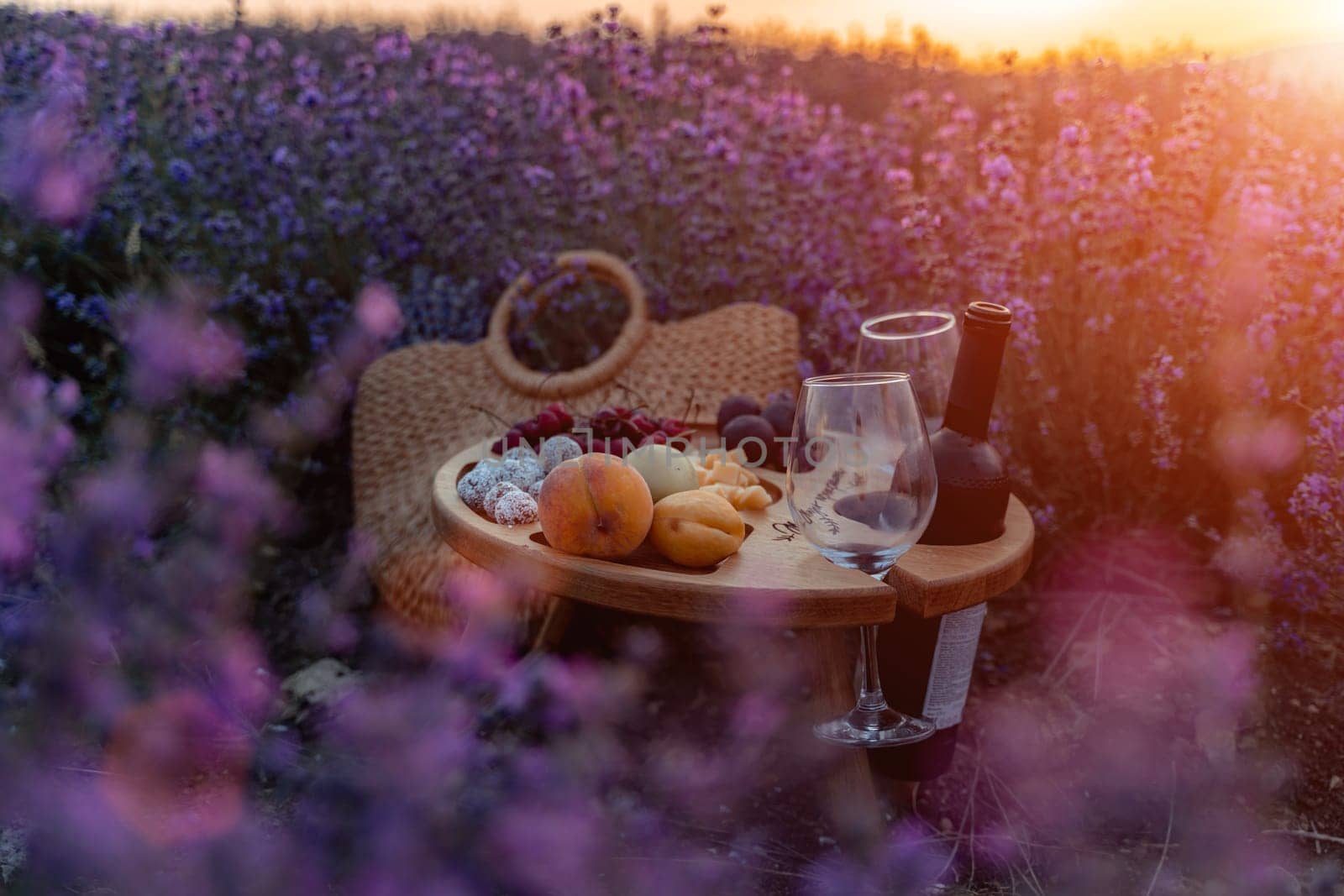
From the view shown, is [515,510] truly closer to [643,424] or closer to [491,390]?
[643,424]

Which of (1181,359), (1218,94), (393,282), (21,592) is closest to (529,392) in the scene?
(393,282)

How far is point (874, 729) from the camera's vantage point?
156 cm

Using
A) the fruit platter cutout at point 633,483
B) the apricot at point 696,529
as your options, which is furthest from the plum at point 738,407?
the apricot at point 696,529

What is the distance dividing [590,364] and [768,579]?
1433 millimetres

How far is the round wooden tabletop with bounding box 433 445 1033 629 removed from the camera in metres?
1.42

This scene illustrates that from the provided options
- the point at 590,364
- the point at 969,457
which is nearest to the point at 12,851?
the point at 590,364

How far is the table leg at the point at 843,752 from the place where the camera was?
1704 millimetres

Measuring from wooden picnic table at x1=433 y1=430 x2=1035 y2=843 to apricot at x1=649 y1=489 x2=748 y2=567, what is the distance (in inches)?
0.8

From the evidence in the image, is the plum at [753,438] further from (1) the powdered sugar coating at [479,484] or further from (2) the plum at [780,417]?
(1) the powdered sugar coating at [479,484]

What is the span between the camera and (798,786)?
2102 mm

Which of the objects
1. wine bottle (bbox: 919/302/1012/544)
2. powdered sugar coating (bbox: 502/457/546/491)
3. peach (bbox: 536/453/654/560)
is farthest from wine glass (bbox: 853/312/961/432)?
powdered sugar coating (bbox: 502/457/546/491)

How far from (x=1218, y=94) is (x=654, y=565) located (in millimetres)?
2054

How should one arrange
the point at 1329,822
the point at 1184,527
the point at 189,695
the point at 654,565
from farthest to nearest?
the point at 1184,527 < the point at 189,695 < the point at 1329,822 < the point at 654,565

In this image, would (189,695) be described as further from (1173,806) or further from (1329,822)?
(1329,822)
